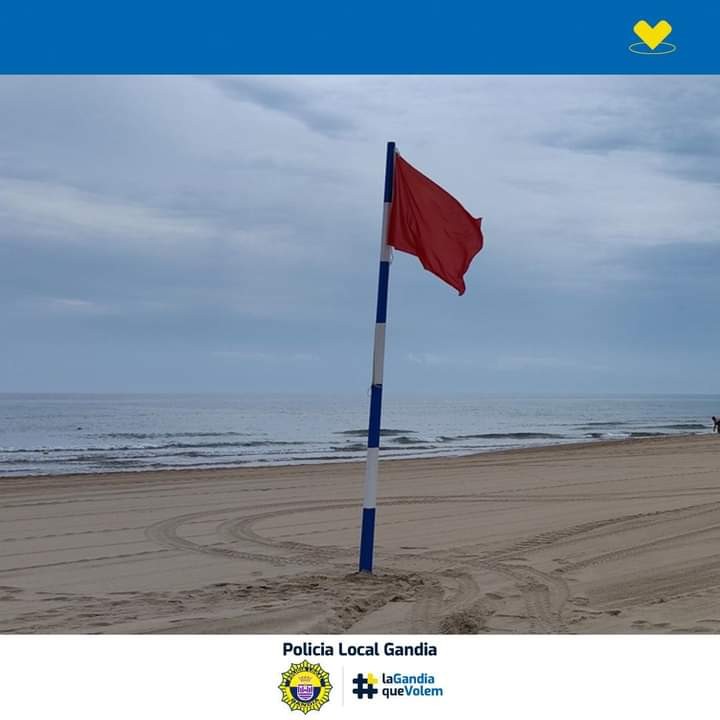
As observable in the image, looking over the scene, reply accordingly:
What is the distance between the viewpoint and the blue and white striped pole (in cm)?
701

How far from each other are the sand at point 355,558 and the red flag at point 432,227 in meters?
2.55

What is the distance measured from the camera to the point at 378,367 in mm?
7051

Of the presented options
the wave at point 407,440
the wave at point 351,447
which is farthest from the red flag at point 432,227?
the wave at point 407,440

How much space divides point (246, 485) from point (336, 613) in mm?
9656

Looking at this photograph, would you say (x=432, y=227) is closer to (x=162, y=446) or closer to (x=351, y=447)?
(x=351, y=447)

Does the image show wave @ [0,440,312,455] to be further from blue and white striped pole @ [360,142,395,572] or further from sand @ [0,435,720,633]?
blue and white striped pole @ [360,142,395,572]
